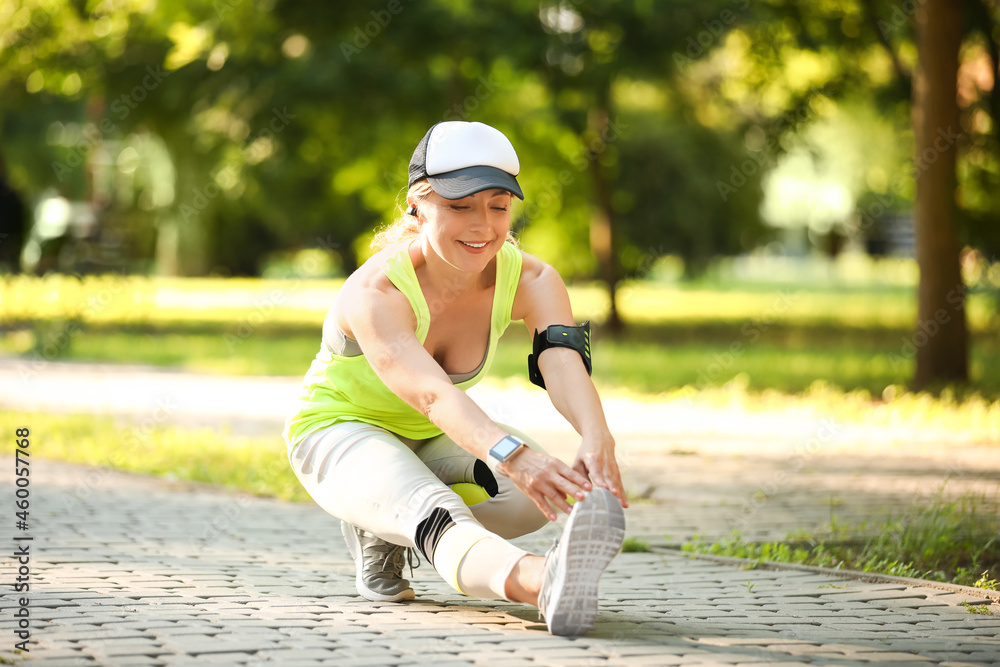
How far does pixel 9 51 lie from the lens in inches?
567

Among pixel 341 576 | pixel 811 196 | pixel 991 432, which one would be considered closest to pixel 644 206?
pixel 991 432

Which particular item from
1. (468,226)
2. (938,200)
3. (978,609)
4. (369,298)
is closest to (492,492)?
(369,298)

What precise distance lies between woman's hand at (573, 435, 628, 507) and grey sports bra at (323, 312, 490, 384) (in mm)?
638

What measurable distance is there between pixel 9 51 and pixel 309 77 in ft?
12.4

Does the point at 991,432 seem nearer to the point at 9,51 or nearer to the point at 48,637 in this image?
the point at 48,637

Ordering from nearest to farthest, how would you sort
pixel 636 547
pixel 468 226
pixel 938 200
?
pixel 468 226 < pixel 636 547 < pixel 938 200

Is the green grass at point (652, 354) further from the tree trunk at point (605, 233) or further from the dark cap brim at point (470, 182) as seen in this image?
the dark cap brim at point (470, 182)

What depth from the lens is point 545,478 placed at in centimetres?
318

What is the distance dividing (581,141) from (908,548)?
13.4m

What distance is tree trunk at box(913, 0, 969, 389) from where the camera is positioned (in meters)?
10.9

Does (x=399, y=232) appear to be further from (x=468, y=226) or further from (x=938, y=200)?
(x=938, y=200)

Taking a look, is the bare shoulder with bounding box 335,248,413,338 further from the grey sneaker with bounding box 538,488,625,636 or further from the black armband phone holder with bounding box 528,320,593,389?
the grey sneaker with bounding box 538,488,625,636

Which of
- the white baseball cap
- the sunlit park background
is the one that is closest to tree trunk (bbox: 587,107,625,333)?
the sunlit park background

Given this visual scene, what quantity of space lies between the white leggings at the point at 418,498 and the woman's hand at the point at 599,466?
31 centimetres
